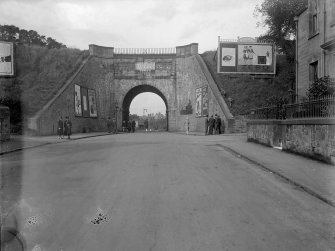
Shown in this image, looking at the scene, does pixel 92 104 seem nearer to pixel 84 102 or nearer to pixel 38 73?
pixel 84 102

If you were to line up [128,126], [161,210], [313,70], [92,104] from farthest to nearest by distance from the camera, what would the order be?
[128,126] → [92,104] → [313,70] → [161,210]

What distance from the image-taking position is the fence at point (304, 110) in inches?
431

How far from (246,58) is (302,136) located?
879 inches

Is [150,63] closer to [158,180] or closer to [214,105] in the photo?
[214,105]

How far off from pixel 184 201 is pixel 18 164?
21.7 ft

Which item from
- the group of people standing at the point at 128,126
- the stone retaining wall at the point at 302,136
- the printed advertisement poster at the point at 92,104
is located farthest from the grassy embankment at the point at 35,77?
the stone retaining wall at the point at 302,136

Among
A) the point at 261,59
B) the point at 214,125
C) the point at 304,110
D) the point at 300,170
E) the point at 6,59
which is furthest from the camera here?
the point at 261,59

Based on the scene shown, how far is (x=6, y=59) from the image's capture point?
106ft

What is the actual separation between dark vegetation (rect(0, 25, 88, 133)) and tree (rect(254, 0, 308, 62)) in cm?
1802

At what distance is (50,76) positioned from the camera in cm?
3484

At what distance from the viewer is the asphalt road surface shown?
4.87 meters

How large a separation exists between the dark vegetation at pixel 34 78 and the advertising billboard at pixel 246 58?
1378cm


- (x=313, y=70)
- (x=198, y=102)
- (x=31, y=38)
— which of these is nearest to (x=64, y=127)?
(x=198, y=102)

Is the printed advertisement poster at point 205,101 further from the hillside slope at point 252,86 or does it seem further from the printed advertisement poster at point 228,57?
the printed advertisement poster at point 228,57
